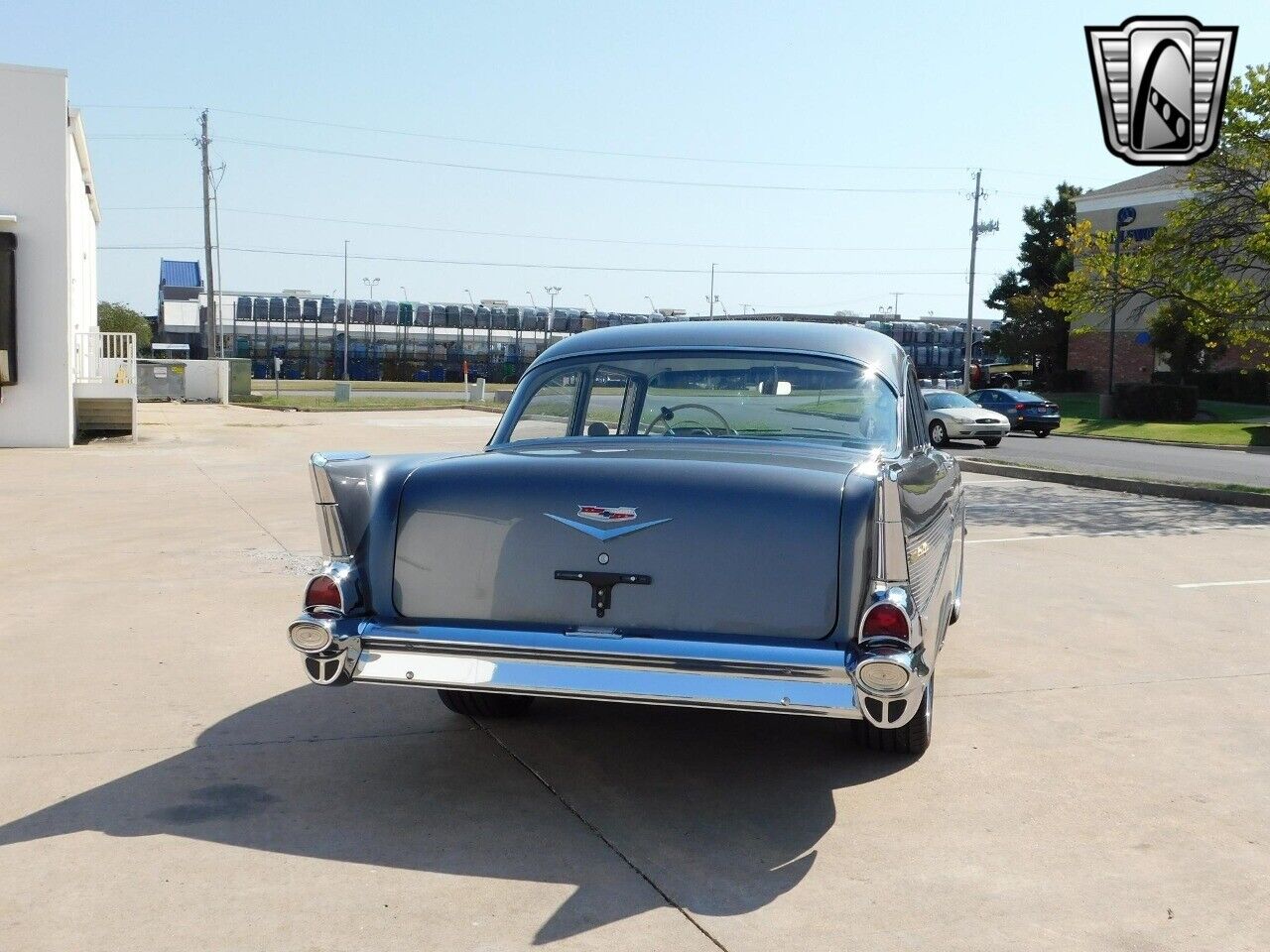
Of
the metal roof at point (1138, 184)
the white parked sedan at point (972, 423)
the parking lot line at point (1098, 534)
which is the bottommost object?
the parking lot line at point (1098, 534)

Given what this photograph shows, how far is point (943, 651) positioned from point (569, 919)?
3.81 metres

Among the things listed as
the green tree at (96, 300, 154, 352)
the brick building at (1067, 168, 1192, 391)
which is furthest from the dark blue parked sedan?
the green tree at (96, 300, 154, 352)

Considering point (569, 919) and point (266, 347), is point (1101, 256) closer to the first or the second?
point (569, 919)

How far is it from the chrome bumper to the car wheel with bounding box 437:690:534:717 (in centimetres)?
112

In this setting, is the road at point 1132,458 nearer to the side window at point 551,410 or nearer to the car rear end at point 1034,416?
the car rear end at point 1034,416

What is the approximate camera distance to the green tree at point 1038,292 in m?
59.8

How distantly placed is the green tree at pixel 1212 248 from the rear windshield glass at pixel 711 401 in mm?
12822

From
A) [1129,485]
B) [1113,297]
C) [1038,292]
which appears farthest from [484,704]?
[1038,292]

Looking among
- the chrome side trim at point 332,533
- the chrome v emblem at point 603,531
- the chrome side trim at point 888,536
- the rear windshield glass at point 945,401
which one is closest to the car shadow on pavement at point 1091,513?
the chrome side trim at point 888,536

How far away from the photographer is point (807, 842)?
4059mm

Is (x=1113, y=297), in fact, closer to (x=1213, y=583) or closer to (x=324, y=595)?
(x=1213, y=583)

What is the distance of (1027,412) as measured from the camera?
108ft

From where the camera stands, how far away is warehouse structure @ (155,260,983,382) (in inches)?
2916

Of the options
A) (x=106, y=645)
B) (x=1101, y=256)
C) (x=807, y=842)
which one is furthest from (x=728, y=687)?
(x=1101, y=256)
